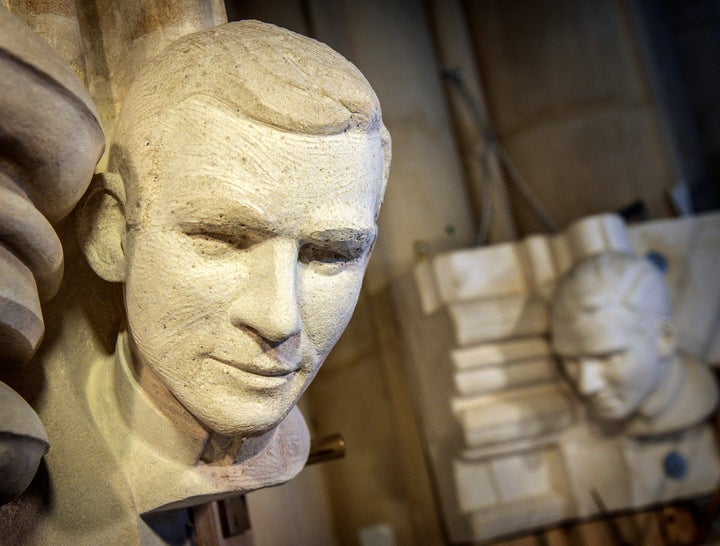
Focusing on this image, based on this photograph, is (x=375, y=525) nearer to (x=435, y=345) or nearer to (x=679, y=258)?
(x=435, y=345)

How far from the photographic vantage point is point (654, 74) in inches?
103

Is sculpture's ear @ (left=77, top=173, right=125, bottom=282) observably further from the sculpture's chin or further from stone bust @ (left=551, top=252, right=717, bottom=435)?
stone bust @ (left=551, top=252, right=717, bottom=435)

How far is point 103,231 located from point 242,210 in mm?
215

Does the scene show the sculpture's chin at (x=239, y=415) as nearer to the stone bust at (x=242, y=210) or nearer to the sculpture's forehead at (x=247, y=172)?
the stone bust at (x=242, y=210)

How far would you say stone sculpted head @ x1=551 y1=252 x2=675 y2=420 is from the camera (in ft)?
6.64

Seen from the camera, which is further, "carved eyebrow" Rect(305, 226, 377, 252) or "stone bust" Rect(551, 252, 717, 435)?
"stone bust" Rect(551, 252, 717, 435)

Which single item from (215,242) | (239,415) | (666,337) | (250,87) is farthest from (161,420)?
(666,337)

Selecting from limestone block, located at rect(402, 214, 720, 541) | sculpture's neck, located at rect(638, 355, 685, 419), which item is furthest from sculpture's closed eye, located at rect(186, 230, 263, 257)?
sculpture's neck, located at rect(638, 355, 685, 419)

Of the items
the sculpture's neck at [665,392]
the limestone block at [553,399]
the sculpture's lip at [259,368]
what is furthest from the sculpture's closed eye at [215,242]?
the sculpture's neck at [665,392]

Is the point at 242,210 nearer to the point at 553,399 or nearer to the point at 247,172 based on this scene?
the point at 247,172

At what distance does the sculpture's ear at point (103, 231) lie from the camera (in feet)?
3.18

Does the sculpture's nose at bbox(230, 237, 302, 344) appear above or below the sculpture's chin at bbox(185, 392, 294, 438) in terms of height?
above

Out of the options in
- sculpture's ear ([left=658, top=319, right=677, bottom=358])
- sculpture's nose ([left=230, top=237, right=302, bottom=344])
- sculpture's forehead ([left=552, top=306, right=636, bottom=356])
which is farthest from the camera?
sculpture's ear ([left=658, top=319, right=677, bottom=358])

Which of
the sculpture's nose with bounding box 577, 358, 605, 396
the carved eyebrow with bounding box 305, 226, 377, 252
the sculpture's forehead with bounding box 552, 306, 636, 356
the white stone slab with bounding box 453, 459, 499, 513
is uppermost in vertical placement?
the carved eyebrow with bounding box 305, 226, 377, 252
